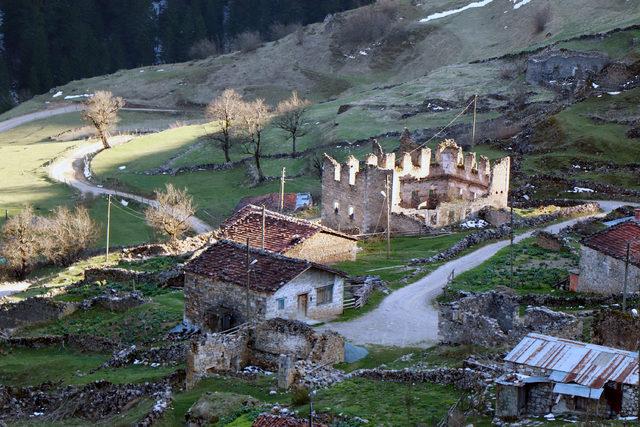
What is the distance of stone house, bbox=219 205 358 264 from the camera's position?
4847 cm

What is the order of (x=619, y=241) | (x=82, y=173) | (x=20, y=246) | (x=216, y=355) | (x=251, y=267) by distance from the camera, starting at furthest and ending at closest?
1. (x=82, y=173)
2. (x=20, y=246)
3. (x=619, y=241)
4. (x=251, y=267)
5. (x=216, y=355)

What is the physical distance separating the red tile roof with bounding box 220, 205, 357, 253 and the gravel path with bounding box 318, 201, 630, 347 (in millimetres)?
5761

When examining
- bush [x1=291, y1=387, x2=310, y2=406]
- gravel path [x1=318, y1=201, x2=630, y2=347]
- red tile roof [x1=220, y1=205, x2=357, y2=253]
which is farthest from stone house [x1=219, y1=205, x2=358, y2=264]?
bush [x1=291, y1=387, x2=310, y2=406]

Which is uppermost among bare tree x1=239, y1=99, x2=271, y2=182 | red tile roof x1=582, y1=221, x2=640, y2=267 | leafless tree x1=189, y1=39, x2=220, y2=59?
leafless tree x1=189, y1=39, x2=220, y2=59

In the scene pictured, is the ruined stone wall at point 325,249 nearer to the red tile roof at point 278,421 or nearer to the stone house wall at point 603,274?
the stone house wall at point 603,274

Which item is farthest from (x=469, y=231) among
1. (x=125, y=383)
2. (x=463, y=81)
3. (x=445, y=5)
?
(x=445, y=5)

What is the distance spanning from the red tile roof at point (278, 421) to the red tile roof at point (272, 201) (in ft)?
153

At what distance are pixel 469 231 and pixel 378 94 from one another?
54.8 meters

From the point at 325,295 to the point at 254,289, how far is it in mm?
3213

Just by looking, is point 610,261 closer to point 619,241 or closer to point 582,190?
point 619,241

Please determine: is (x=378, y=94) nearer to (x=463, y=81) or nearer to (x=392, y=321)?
(x=463, y=81)

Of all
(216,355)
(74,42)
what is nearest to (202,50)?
(74,42)

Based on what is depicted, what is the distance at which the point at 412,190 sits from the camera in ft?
209

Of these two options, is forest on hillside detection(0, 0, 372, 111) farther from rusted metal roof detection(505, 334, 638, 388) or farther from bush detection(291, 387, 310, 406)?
rusted metal roof detection(505, 334, 638, 388)
